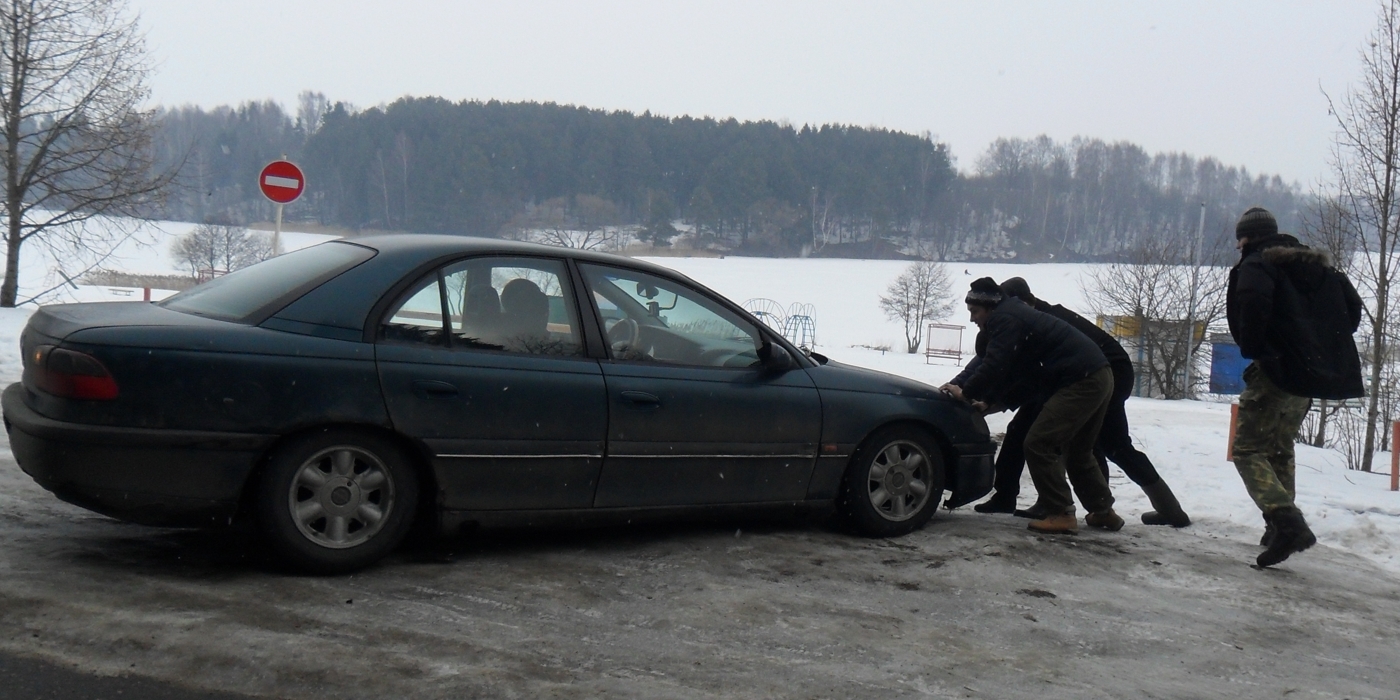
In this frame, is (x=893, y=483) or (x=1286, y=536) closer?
(x=1286, y=536)

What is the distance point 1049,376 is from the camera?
662cm

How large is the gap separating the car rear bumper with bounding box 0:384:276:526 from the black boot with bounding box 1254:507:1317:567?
4.90m

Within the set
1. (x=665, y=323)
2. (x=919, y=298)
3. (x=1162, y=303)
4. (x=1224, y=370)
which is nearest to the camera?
(x=665, y=323)

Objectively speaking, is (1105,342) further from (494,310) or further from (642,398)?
(494,310)

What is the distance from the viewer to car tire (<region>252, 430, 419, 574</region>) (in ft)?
14.2

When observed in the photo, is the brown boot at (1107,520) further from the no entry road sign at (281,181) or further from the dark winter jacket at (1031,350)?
the no entry road sign at (281,181)

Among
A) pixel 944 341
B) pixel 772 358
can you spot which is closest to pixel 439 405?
pixel 772 358

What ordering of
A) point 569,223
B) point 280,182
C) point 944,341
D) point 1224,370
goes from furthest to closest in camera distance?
1. point 944,341
2. point 1224,370
3. point 569,223
4. point 280,182

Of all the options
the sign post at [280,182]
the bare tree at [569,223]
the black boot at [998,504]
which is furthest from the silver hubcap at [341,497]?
the sign post at [280,182]

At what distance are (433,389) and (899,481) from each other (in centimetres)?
266

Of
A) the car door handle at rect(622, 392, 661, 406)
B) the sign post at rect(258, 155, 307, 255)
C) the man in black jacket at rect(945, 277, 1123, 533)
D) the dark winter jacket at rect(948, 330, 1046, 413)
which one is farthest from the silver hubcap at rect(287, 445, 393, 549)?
the sign post at rect(258, 155, 307, 255)

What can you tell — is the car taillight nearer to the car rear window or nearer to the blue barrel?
the car rear window

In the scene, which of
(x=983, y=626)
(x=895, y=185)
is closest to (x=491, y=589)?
(x=983, y=626)

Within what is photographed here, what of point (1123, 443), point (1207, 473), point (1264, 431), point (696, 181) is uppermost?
point (696, 181)
